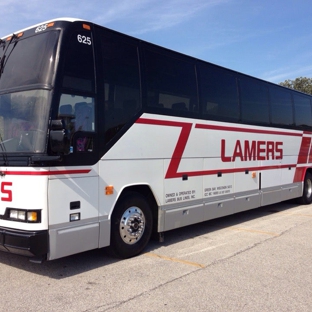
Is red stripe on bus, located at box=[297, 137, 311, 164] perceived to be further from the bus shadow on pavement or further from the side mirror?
the side mirror

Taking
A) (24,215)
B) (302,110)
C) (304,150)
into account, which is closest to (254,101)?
(302,110)

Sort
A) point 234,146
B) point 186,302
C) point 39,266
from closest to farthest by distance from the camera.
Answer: point 186,302 < point 39,266 < point 234,146

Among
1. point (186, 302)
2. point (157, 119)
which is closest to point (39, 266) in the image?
point (186, 302)

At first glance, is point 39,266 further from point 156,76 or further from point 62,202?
point 156,76

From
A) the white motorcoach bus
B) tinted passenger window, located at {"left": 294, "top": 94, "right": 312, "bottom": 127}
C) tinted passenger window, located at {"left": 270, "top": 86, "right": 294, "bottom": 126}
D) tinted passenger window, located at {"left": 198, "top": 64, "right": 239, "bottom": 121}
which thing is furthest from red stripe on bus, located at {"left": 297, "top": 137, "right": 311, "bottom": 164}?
tinted passenger window, located at {"left": 198, "top": 64, "right": 239, "bottom": 121}

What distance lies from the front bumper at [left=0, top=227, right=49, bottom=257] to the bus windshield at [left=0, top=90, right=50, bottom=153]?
107cm

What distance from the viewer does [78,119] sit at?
5285 millimetres

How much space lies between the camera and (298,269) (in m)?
5.73

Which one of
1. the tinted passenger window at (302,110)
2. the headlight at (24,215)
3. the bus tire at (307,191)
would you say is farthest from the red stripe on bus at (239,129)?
the headlight at (24,215)

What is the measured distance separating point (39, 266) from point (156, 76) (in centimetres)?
376

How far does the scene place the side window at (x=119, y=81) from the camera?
5.79 m

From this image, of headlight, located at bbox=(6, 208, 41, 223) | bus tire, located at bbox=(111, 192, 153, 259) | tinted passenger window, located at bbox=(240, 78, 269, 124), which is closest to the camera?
headlight, located at bbox=(6, 208, 41, 223)

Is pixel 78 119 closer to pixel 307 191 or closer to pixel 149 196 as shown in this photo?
pixel 149 196

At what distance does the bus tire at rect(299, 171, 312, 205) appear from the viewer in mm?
12414
